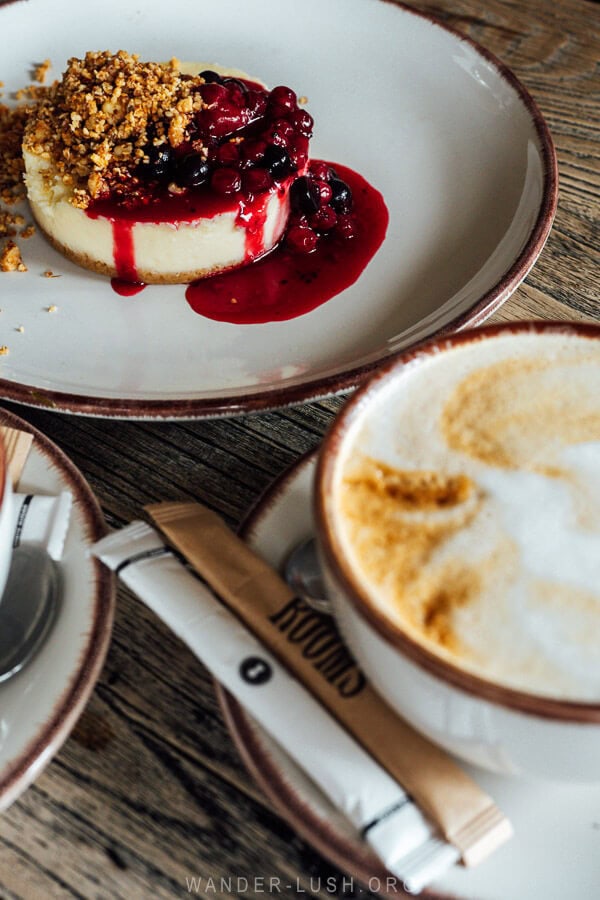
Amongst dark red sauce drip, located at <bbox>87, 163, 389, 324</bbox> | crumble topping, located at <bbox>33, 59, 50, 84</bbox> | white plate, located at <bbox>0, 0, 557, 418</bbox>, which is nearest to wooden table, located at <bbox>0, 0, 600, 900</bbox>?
white plate, located at <bbox>0, 0, 557, 418</bbox>

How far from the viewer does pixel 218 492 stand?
1.02m

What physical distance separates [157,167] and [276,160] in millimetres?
182

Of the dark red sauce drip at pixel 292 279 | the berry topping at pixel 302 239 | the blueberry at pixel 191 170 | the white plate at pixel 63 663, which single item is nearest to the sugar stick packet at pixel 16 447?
the white plate at pixel 63 663

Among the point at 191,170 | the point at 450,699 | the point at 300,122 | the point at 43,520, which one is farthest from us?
the point at 300,122

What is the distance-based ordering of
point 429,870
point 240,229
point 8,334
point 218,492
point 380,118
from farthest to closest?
point 380,118 < point 240,229 < point 8,334 < point 218,492 < point 429,870

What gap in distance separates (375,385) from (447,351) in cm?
9

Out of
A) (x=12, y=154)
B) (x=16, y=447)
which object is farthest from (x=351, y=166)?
(x=16, y=447)

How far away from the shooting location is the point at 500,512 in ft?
2.39

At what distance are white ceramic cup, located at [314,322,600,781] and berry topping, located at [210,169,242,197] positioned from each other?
735mm

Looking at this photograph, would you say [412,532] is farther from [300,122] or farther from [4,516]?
[300,122]

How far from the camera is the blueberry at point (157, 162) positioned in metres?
1.35

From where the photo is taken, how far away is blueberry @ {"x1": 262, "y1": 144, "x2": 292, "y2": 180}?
139 centimetres

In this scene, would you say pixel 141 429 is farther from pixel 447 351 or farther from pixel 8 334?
pixel 447 351

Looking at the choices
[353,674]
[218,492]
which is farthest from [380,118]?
[353,674]
